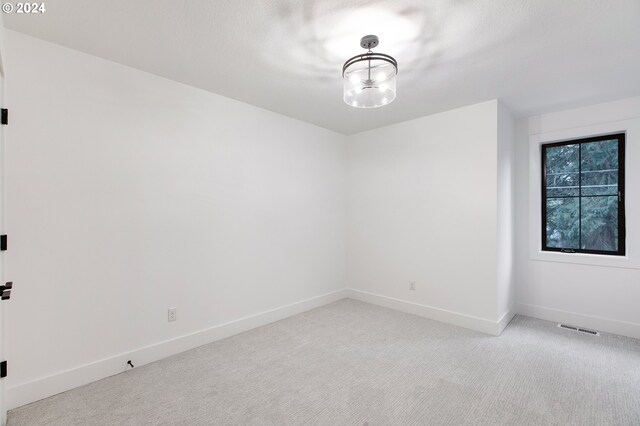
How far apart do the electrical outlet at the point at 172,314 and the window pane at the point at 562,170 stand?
4465 millimetres

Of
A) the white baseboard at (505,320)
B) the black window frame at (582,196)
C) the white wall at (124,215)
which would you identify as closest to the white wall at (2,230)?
the white wall at (124,215)

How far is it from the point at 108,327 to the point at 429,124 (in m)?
3.90

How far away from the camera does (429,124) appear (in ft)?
12.2

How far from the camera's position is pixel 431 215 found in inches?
146

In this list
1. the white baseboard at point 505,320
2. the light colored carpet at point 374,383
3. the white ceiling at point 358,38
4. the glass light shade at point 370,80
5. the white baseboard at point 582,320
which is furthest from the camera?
the white baseboard at point 505,320

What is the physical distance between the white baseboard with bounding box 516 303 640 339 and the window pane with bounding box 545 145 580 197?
4.63ft

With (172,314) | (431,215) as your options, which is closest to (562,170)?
(431,215)

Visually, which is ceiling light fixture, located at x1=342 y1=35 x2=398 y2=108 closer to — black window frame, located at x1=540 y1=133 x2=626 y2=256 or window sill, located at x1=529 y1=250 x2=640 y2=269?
black window frame, located at x1=540 y1=133 x2=626 y2=256

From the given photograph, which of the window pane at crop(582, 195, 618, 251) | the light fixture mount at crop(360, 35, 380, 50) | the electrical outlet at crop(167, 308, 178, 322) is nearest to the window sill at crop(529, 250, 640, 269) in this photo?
the window pane at crop(582, 195, 618, 251)

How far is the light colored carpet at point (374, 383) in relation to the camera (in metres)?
1.92

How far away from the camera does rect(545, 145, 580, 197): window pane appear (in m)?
3.57

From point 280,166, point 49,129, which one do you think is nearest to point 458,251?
point 280,166

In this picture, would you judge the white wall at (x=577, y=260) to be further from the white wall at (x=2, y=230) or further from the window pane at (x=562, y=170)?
the white wall at (x=2, y=230)

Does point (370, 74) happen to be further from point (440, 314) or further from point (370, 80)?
point (440, 314)
